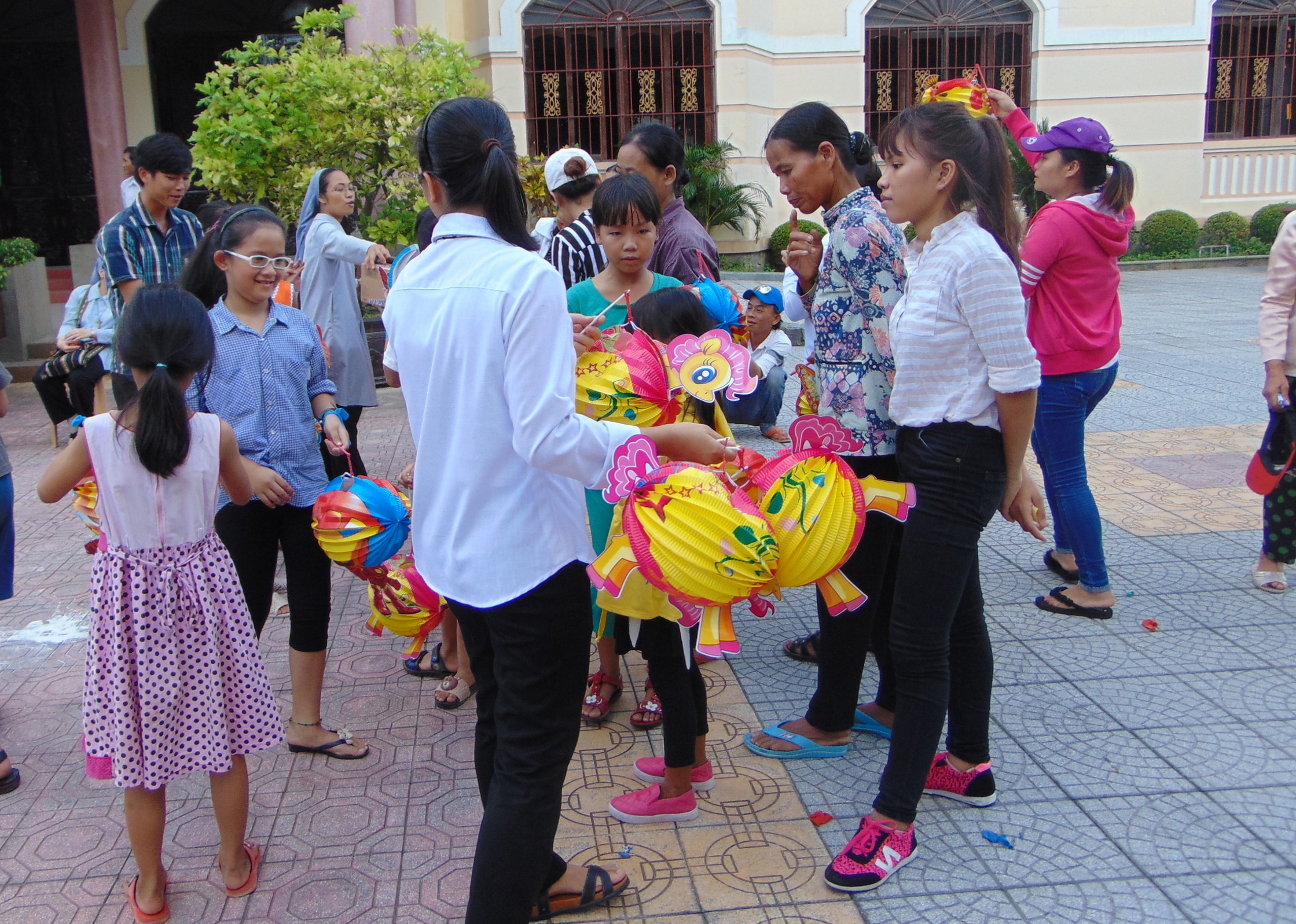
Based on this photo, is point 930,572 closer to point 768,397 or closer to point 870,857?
point 870,857

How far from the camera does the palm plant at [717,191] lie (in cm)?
1628

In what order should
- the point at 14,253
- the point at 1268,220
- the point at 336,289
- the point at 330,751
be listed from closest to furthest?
the point at 330,751, the point at 336,289, the point at 14,253, the point at 1268,220

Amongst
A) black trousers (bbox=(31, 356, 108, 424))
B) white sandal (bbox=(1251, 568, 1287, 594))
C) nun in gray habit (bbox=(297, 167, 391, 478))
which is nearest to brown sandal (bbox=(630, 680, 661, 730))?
nun in gray habit (bbox=(297, 167, 391, 478))

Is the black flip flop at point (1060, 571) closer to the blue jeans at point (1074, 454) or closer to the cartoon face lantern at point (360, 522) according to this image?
the blue jeans at point (1074, 454)

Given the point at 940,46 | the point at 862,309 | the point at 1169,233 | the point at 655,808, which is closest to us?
the point at 655,808

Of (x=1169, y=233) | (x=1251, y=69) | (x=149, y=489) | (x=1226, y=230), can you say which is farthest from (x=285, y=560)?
(x=1251, y=69)

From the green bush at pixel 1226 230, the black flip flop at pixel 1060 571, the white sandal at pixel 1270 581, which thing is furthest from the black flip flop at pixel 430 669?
the green bush at pixel 1226 230

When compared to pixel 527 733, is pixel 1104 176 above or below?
above

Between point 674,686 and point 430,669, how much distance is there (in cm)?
154

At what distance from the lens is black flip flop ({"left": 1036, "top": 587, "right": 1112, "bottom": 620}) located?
4.29 meters

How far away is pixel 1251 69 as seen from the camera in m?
19.1

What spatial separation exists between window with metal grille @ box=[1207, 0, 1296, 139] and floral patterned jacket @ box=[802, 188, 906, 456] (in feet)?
62.8

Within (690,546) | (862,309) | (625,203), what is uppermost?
(625,203)

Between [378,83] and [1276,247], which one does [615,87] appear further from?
[1276,247]
